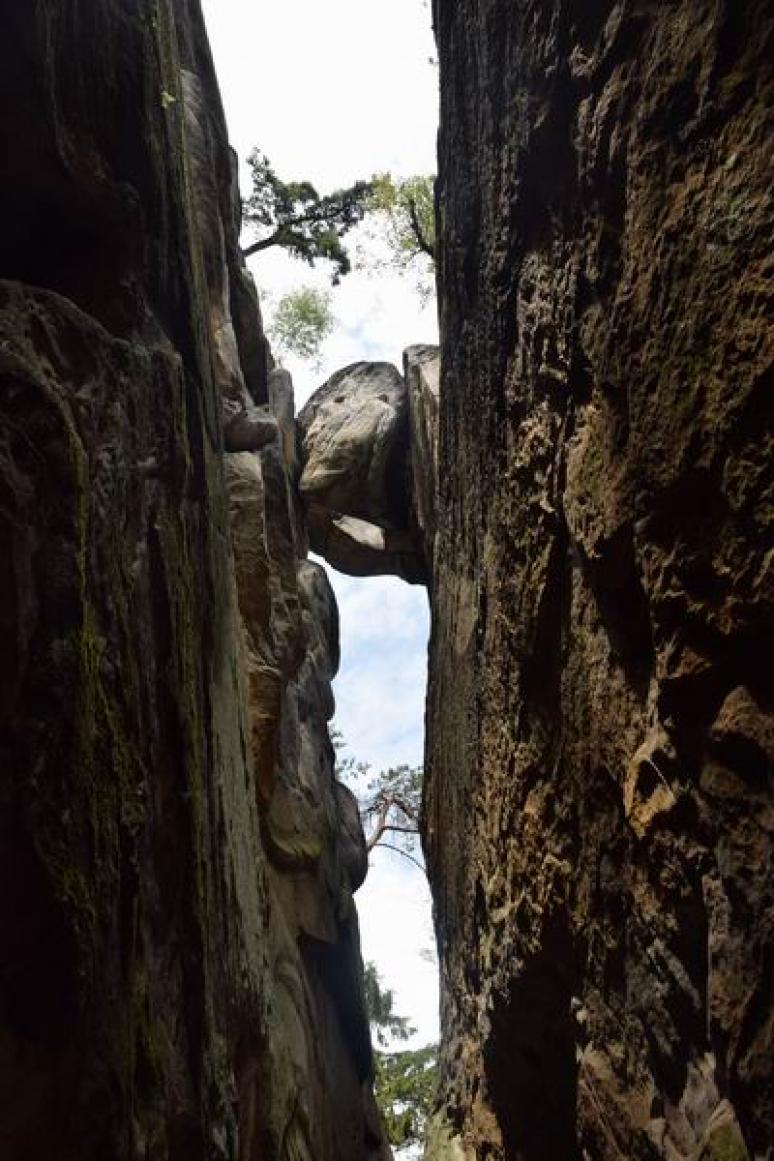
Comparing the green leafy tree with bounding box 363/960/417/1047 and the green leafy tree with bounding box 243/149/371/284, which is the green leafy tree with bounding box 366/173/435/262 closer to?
the green leafy tree with bounding box 243/149/371/284

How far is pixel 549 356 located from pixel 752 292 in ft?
6.36

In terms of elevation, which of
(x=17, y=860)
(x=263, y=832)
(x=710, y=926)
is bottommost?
(x=710, y=926)

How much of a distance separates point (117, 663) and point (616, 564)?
1.99 meters

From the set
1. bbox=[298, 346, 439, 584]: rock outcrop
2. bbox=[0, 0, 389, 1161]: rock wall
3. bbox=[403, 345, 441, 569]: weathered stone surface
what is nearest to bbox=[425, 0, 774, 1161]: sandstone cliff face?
bbox=[0, 0, 389, 1161]: rock wall

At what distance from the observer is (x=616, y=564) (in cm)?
406

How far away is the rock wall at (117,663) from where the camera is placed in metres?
3.19

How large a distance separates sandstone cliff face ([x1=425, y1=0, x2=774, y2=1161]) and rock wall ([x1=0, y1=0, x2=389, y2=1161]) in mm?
1730

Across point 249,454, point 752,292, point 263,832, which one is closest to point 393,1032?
point 263,832

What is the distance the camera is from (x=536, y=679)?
5453mm

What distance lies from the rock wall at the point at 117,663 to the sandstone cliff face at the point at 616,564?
1.73 m

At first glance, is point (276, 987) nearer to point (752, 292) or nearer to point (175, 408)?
point (175, 408)

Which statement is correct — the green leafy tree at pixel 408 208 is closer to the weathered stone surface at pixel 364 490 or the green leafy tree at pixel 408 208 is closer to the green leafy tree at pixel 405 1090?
the weathered stone surface at pixel 364 490

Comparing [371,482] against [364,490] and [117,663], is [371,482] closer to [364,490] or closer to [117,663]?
[364,490]

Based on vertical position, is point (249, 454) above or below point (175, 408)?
above
